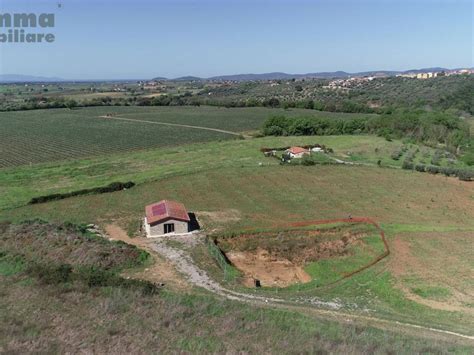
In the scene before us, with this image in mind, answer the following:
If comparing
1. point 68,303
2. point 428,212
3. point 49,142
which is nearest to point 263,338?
point 68,303

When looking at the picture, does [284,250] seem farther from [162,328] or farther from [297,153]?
[297,153]

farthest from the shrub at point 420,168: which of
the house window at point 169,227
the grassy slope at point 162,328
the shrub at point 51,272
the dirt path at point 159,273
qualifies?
the shrub at point 51,272

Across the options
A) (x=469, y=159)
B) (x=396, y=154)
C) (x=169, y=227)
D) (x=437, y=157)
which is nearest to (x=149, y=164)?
(x=169, y=227)

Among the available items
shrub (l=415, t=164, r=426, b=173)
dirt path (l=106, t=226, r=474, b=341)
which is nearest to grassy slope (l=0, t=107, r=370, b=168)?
shrub (l=415, t=164, r=426, b=173)

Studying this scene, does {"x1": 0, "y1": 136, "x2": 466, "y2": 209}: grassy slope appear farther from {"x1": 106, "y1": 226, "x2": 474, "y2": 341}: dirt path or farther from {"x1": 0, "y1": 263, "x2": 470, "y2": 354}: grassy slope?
{"x1": 0, "y1": 263, "x2": 470, "y2": 354}: grassy slope

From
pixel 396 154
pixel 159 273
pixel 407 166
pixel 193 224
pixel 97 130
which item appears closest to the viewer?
pixel 159 273

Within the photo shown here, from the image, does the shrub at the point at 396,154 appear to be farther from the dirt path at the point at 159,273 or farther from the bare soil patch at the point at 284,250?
the dirt path at the point at 159,273

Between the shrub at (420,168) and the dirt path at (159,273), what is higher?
the shrub at (420,168)
